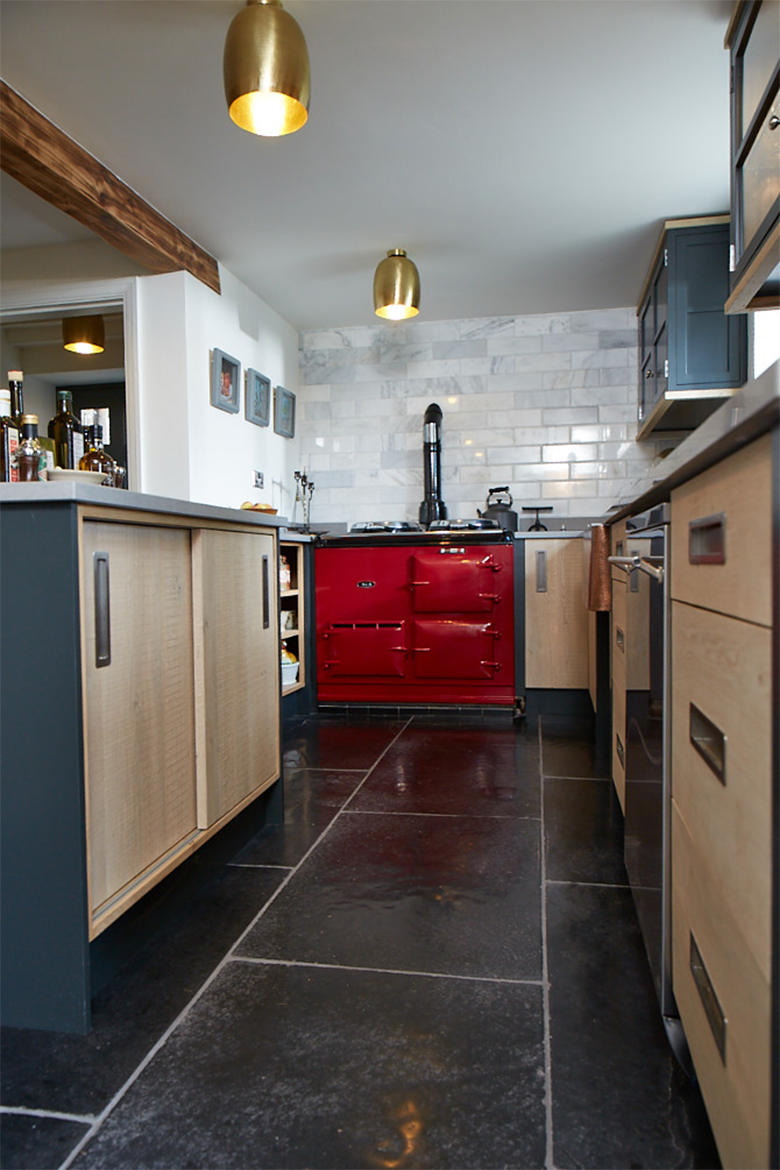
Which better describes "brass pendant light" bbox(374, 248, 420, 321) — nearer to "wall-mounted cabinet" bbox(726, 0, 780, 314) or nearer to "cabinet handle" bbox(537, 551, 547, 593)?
"cabinet handle" bbox(537, 551, 547, 593)

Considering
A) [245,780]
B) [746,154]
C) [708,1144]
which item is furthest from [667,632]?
[746,154]

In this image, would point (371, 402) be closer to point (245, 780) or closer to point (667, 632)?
point (245, 780)

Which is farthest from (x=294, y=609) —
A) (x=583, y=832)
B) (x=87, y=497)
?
→ (x=87, y=497)

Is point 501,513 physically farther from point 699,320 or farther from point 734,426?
point 734,426

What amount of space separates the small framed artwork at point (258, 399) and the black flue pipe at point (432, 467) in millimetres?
927

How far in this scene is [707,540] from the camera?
0.87m

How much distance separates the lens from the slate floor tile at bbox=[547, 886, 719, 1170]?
0.92 metres

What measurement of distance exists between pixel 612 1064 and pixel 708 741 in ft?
1.83

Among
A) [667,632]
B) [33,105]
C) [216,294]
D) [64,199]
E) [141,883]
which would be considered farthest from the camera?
[216,294]

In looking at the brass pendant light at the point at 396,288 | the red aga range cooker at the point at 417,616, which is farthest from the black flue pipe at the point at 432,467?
the brass pendant light at the point at 396,288

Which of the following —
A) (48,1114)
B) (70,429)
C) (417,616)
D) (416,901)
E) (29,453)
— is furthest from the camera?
(417,616)

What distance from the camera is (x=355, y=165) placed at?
286 cm

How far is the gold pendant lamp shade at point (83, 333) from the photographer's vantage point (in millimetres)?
4227

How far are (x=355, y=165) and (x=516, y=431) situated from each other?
2.00 metres
